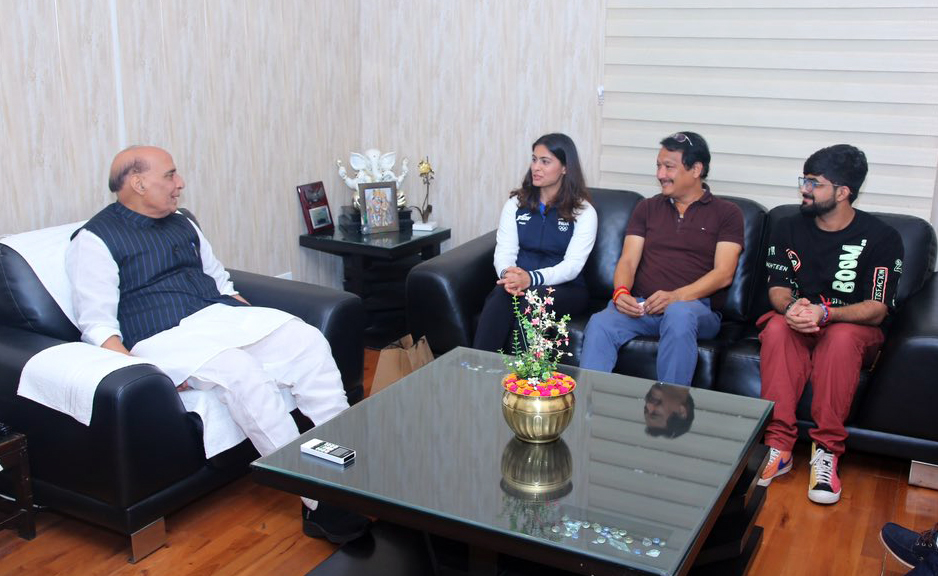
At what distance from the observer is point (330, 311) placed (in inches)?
120

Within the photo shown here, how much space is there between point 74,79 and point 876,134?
120 inches

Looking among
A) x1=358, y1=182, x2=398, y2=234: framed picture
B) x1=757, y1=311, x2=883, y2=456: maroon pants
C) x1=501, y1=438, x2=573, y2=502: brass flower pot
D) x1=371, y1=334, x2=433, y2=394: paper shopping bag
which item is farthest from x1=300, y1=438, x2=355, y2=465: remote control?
x1=358, y1=182, x2=398, y2=234: framed picture

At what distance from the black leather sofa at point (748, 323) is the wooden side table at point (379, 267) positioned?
51 centimetres

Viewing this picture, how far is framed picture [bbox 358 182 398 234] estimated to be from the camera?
4.23 meters

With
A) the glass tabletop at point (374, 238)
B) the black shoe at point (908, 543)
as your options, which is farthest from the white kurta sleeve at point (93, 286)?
the black shoe at point (908, 543)

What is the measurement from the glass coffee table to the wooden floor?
0.19 meters

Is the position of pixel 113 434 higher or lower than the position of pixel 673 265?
lower

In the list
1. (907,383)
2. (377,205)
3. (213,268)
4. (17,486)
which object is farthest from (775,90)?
(17,486)

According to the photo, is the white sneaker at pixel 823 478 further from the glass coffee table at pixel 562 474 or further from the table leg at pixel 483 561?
the table leg at pixel 483 561

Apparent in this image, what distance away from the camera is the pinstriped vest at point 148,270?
2799 mm

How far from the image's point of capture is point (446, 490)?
200 centimetres

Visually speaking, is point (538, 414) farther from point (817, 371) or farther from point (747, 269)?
point (747, 269)

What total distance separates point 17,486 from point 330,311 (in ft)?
3.51

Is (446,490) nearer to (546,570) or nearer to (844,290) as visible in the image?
(546,570)
